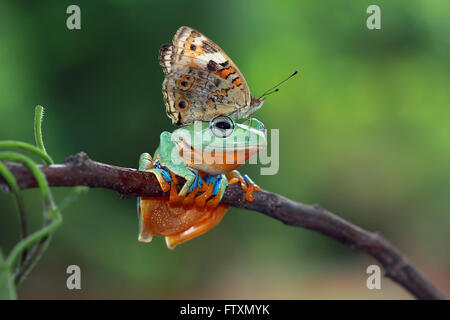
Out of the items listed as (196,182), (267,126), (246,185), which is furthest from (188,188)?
(267,126)

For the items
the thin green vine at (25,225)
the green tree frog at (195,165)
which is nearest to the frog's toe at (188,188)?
the green tree frog at (195,165)

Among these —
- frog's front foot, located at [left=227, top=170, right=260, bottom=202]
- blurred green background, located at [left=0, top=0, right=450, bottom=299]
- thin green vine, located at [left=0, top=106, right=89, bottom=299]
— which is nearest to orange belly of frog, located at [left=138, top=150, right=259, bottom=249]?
frog's front foot, located at [left=227, top=170, right=260, bottom=202]

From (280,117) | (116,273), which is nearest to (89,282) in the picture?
(116,273)

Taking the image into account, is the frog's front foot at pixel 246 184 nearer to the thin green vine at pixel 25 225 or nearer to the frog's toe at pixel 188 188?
the frog's toe at pixel 188 188

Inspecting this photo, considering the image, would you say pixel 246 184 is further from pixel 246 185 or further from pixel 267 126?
pixel 267 126

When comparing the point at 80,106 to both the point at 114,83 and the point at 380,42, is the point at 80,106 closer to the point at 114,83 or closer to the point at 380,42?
the point at 114,83

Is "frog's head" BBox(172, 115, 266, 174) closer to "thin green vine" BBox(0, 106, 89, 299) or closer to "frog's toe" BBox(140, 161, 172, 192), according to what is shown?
"frog's toe" BBox(140, 161, 172, 192)
